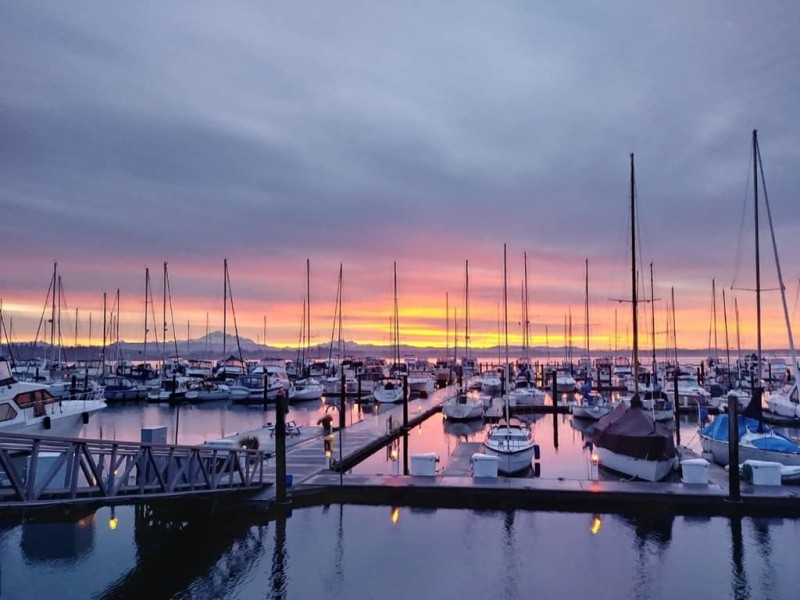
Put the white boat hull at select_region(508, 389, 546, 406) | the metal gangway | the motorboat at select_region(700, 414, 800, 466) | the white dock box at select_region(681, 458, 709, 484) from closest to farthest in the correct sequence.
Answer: the metal gangway < the white dock box at select_region(681, 458, 709, 484) < the motorboat at select_region(700, 414, 800, 466) < the white boat hull at select_region(508, 389, 546, 406)

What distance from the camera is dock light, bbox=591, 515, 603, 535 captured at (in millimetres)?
22281

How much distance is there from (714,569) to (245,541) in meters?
15.1

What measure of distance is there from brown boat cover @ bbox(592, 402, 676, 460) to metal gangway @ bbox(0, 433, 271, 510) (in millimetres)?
16648

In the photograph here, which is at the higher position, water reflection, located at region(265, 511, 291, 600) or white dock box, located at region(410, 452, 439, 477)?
white dock box, located at region(410, 452, 439, 477)

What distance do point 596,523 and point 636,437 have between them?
8036mm

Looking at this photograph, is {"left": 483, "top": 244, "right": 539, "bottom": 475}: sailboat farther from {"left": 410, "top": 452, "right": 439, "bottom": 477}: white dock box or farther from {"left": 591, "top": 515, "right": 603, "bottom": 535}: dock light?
{"left": 591, "top": 515, "right": 603, "bottom": 535}: dock light

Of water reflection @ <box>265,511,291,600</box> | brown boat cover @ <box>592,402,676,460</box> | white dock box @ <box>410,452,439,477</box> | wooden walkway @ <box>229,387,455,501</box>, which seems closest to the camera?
water reflection @ <box>265,511,291,600</box>

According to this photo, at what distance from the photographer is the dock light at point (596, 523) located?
22281 millimetres

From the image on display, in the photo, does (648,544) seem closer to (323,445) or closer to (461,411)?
(323,445)

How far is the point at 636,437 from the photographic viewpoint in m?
29.7

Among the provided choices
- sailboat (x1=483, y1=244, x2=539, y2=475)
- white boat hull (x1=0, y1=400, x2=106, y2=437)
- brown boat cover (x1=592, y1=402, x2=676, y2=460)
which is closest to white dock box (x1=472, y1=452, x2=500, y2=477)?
sailboat (x1=483, y1=244, x2=539, y2=475)

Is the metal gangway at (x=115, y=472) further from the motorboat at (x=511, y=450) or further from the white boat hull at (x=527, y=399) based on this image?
the white boat hull at (x=527, y=399)

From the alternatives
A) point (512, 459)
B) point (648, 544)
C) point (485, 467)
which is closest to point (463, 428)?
point (512, 459)

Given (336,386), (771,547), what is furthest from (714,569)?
(336,386)
